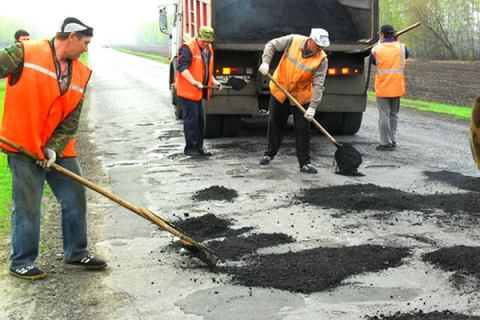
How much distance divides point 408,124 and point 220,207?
6.73 m

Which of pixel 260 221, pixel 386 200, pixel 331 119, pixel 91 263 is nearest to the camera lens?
pixel 91 263

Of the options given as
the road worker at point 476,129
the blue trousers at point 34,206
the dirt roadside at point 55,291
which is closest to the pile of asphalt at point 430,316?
the road worker at point 476,129

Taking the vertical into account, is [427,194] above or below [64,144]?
below

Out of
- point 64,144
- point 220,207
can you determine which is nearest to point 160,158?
point 220,207

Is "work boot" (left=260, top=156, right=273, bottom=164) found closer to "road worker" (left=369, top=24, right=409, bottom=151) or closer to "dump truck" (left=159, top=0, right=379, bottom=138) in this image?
"dump truck" (left=159, top=0, right=379, bottom=138)

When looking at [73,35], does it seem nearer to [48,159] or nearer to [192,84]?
[48,159]

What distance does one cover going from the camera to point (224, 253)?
491 cm

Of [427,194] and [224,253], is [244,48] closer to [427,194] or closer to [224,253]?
[427,194]

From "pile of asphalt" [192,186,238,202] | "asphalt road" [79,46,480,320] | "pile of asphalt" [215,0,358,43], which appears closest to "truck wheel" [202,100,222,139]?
"asphalt road" [79,46,480,320]

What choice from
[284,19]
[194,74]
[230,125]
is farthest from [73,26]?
[284,19]

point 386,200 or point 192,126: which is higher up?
point 192,126

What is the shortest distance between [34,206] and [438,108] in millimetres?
11998

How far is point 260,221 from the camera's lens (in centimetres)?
582

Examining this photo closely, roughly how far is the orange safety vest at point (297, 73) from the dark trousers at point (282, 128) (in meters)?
0.12
